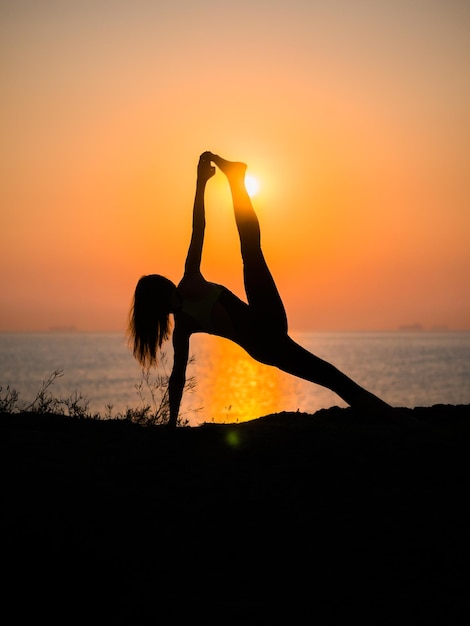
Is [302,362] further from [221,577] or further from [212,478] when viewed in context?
[221,577]

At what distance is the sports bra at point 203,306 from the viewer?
7477 millimetres

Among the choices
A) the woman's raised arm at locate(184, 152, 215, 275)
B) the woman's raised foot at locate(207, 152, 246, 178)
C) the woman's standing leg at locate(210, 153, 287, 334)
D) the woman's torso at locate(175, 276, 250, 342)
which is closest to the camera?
the woman's standing leg at locate(210, 153, 287, 334)

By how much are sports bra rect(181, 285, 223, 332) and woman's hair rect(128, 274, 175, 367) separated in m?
0.20

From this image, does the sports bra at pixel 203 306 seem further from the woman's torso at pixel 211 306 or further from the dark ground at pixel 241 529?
the dark ground at pixel 241 529

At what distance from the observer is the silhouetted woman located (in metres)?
7.34

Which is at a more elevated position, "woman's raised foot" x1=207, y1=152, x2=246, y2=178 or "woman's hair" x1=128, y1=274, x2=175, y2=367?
"woman's raised foot" x1=207, y1=152, x2=246, y2=178

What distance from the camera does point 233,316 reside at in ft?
24.4

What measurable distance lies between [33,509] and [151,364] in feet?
7.21

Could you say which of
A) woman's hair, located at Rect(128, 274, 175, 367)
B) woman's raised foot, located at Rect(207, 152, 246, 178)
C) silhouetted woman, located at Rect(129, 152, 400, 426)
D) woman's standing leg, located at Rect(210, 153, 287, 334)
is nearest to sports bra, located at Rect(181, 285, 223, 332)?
silhouetted woman, located at Rect(129, 152, 400, 426)

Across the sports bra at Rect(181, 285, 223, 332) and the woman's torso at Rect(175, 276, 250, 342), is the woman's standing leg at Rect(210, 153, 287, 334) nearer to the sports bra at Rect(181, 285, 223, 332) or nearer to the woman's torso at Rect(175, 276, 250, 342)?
the woman's torso at Rect(175, 276, 250, 342)

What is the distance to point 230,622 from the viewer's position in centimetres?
458

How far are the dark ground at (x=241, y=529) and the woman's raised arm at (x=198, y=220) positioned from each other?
5.94ft

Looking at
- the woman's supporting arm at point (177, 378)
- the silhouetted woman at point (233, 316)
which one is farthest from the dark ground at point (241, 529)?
the silhouetted woman at point (233, 316)

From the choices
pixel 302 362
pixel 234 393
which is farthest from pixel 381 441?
pixel 234 393
